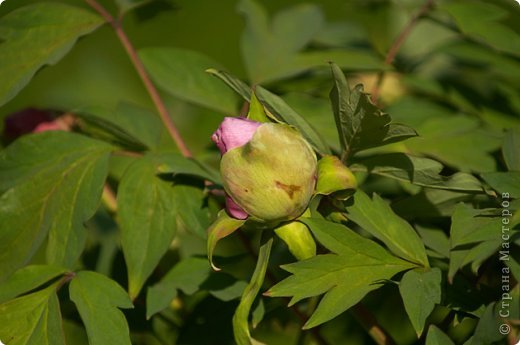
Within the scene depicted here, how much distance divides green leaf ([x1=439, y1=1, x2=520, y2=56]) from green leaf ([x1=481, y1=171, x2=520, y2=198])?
27cm

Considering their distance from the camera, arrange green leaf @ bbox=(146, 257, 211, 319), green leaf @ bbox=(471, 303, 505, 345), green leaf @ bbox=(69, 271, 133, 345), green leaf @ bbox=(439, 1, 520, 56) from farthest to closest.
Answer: green leaf @ bbox=(439, 1, 520, 56) → green leaf @ bbox=(146, 257, 211, 319) → green leaf @ bbox=(69, 271, 133, 345) → green leaf @ bbox=(471, 303, 505, 345)

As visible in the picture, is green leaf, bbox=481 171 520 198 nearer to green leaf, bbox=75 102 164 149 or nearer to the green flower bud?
the green flower bud

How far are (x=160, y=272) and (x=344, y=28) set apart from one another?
1.68 ft

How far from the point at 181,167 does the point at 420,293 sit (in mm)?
289

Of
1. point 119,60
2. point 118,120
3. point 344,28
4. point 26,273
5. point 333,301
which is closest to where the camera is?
point 333,301

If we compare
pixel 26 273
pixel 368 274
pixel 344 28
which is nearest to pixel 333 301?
pixel 368 274

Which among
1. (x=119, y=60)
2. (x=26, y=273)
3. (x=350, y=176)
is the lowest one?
(x=119, y=60)

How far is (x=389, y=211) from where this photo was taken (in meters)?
0.75

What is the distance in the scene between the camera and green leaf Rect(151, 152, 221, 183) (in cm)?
83

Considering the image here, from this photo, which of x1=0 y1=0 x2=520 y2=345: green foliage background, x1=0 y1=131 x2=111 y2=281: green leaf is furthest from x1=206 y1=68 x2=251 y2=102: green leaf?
x1=0 y1=131 x2=111 y2=281: green leaf


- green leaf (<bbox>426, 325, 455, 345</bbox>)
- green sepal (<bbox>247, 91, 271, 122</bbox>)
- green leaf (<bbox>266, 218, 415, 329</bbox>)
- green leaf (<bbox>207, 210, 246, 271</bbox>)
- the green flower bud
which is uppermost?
green sepal (<bbox>247, 91, 271, 122</bbox>)

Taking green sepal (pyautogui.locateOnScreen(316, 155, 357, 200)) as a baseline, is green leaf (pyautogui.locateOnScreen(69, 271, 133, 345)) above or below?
below

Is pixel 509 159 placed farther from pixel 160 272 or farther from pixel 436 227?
pixel 160 272

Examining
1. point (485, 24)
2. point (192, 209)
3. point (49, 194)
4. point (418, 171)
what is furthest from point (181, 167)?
point (485, 24)
